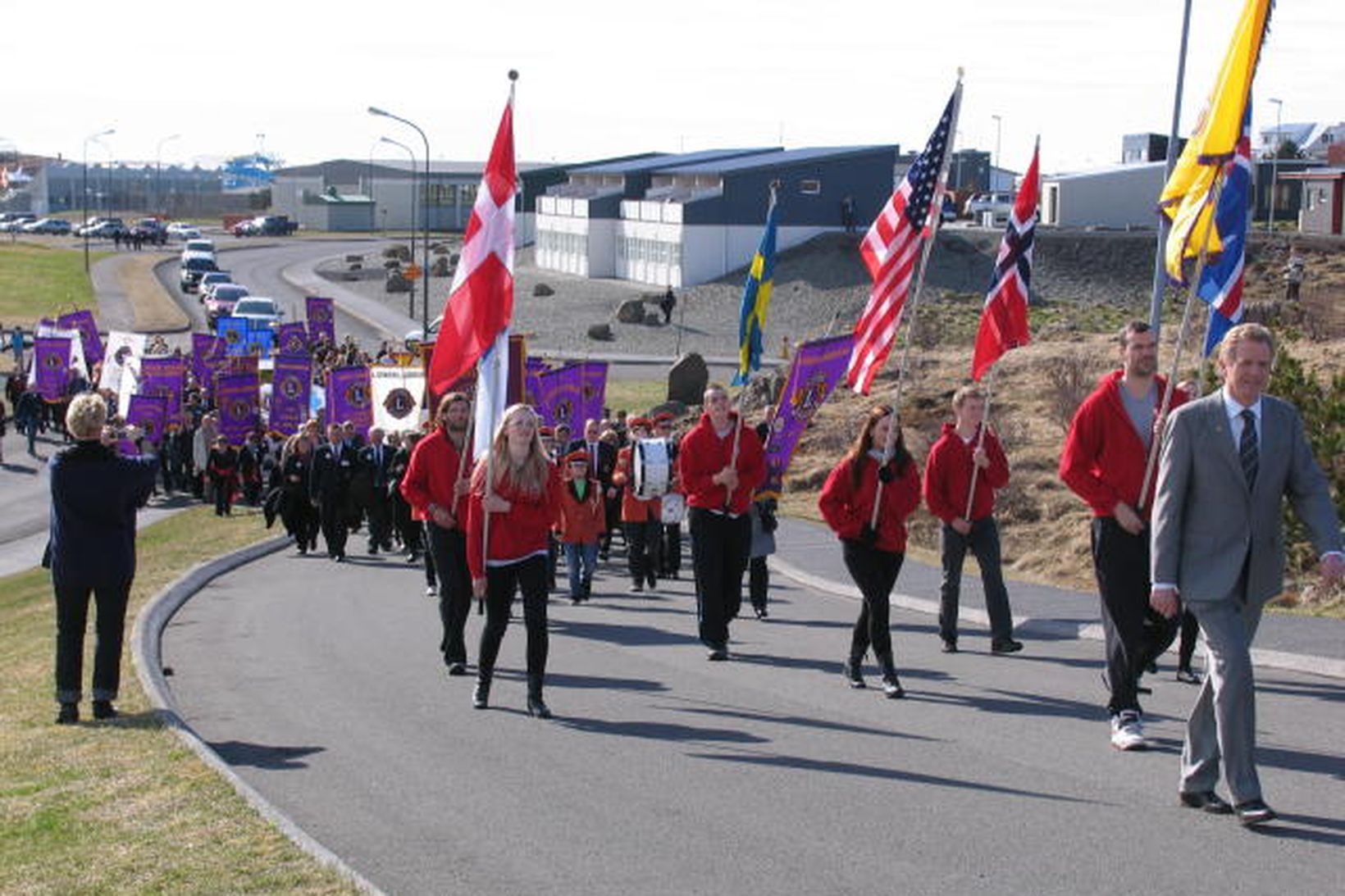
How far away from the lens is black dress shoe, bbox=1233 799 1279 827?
290 inches

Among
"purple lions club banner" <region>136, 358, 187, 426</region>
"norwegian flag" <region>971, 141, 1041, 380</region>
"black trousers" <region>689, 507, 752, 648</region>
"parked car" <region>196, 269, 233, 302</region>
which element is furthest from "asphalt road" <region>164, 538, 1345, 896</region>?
"parked car" <region>196, 269, 233, 302</region>

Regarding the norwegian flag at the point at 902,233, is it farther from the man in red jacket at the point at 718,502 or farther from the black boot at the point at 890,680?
the black boot at the point at 890,680

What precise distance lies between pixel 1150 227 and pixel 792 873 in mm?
74448

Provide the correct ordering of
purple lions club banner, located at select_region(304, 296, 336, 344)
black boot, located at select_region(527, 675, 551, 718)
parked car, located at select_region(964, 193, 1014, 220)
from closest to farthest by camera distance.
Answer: black boot, located at select_region(527, 675, 551, 718)
purple lions club banner, located at select_region(304, 296, 336, 344)
parked car, located at select_region(964, 193, 1014, 220)

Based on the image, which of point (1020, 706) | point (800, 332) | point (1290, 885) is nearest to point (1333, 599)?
point (1020, 706)

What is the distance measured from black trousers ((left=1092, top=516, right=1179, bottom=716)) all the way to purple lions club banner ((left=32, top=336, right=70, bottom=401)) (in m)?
33.1

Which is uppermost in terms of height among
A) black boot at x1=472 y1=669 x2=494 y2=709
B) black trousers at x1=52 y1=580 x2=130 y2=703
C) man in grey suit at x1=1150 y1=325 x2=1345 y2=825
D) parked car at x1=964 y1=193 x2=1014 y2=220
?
parked car at x1=964 y1=193 x2=1014 y2=220

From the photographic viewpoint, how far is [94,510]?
10.3 metres

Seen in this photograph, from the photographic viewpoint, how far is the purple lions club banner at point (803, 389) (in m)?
18.1

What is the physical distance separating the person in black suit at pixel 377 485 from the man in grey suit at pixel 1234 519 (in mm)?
15018

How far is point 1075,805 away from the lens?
7988 millimetres

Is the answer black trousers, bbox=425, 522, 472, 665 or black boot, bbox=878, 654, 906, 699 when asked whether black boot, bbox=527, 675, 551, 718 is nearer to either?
black trousers, bbox=425, 522, 472, 665

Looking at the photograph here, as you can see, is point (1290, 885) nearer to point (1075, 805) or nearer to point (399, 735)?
point (1075, 805)

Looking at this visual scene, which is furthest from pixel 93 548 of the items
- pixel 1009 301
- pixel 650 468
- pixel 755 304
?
pixel 650 468
